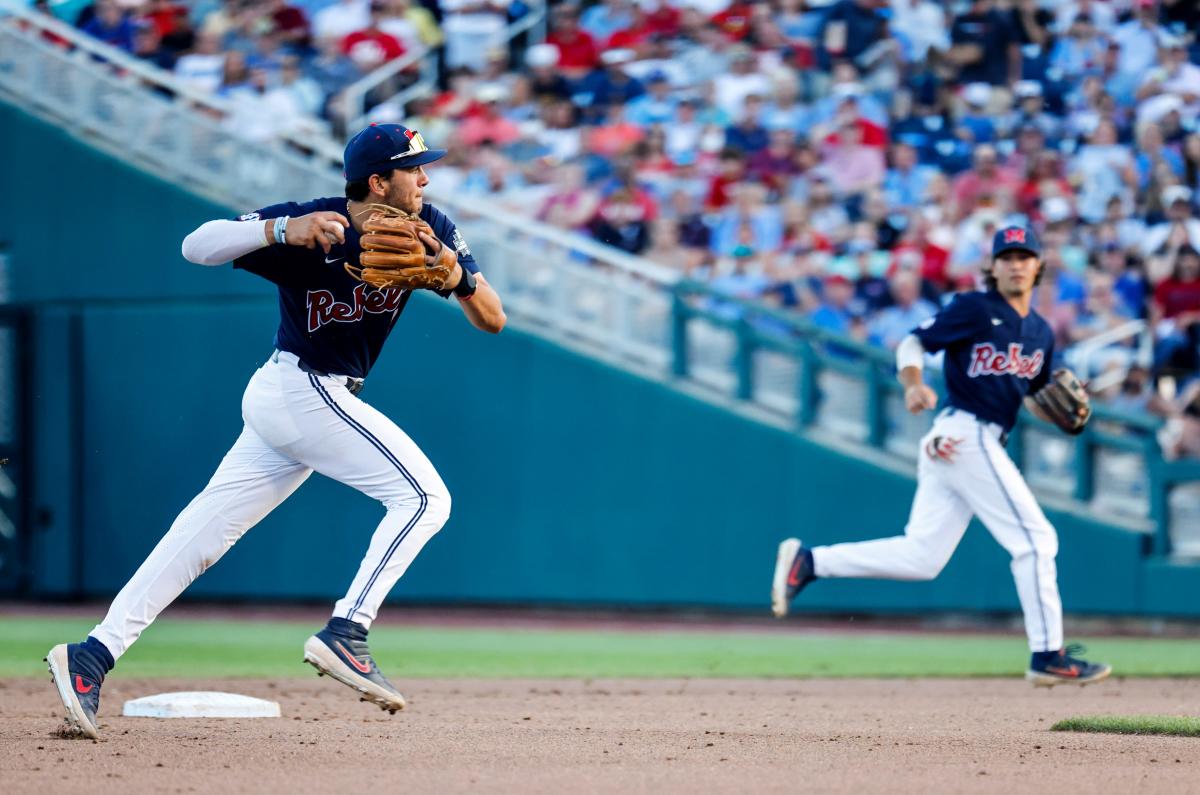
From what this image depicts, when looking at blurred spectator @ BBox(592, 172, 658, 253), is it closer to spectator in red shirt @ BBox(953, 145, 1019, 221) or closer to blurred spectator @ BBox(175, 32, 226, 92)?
spectator in red shirt @ BBox(953, 145, 1019, 221)

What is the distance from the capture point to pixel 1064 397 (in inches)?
307

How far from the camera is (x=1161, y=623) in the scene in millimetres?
11164

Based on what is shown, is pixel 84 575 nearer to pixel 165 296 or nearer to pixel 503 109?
pixel 165 296

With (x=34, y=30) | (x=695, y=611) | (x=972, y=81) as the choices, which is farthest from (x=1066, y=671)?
(x=34, y=30)

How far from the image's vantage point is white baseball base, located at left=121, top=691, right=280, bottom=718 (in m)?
6.18

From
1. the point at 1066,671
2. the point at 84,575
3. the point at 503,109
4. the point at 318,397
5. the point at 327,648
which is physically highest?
the point at 503,109

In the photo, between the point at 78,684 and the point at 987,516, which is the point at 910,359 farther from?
the point at 78,684

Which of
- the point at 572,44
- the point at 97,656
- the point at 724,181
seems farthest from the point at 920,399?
the point at 572,44

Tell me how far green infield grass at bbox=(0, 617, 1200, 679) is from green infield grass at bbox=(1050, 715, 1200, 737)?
2.62m

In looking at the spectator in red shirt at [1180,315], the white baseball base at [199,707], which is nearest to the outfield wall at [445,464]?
the spectator in red shirt at [1180,315]

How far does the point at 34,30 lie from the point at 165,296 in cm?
266

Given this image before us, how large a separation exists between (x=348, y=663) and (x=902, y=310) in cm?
725

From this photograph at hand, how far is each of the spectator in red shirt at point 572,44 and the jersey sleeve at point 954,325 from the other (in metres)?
6.92

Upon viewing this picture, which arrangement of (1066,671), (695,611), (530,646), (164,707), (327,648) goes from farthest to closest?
(695,611) → (530,646) → (1066,671) → (164,707) → (327,648)
